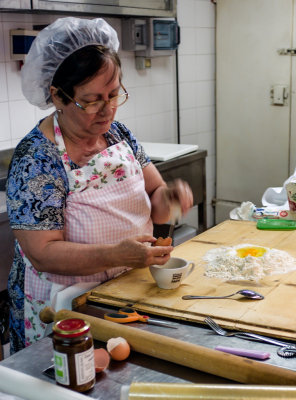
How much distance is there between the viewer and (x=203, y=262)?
69.3 inches

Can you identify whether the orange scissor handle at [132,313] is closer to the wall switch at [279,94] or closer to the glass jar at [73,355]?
the glass jar at [73,355]

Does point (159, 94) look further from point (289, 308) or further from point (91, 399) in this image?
point (91, 399)

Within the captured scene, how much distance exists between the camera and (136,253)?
155 centimetres

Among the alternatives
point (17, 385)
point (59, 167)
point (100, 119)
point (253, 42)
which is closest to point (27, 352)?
point (17, 385)

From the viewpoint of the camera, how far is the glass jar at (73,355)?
3.38ft

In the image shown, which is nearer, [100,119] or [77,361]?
[77,361]

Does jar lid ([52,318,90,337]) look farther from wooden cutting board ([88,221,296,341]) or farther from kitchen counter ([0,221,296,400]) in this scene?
wooden cutting board ([88,221,296,341])

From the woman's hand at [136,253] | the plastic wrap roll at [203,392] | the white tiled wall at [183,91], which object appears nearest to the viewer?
the plastic wrap roll at [203,392]

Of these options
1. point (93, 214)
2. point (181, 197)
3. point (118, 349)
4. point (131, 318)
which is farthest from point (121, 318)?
point (181, 197)

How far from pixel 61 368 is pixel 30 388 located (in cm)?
8

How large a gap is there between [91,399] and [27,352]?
29 centimetres

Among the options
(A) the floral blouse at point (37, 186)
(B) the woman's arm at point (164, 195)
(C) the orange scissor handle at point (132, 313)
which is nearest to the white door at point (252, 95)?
(B) the woman's arm at point (164, 195)

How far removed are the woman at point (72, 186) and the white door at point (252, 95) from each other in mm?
2676

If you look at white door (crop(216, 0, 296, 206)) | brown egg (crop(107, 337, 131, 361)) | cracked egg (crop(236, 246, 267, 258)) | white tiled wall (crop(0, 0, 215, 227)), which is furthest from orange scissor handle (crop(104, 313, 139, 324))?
white door (crop(216, 0, 296, 206))
